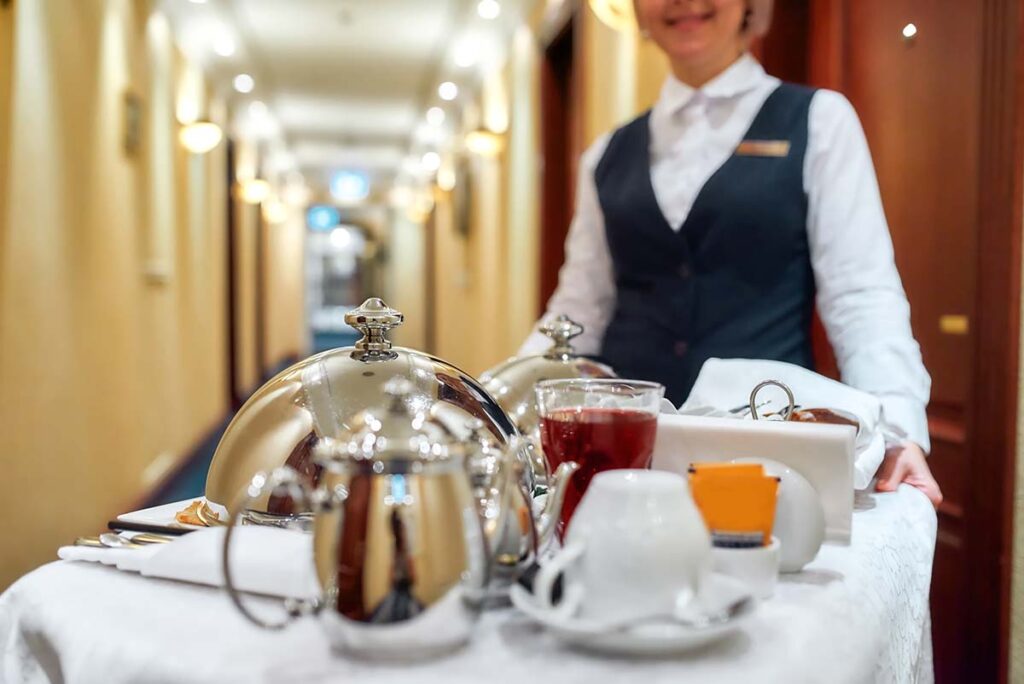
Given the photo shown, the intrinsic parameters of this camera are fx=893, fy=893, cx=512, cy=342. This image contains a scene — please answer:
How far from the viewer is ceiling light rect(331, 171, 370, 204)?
1662 centimetres

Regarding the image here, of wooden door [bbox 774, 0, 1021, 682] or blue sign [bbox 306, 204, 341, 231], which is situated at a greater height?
blue sign [bbox 306, 204, 341, 231]

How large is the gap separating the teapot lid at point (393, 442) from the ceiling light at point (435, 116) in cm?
957

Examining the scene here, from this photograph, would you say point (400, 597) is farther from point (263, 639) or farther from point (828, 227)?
point (828, 227)

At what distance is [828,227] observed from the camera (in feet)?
5.06

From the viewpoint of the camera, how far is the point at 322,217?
20844 millimetres

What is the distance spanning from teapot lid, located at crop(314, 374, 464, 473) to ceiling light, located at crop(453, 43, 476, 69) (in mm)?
7021

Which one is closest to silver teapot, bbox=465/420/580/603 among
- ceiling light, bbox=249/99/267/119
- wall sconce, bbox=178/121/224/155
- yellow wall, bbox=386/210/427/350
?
wall sconce, bbox=178/121/224/155

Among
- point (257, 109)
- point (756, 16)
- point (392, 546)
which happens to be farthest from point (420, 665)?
point (257, 109)

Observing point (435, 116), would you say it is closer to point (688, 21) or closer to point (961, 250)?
point (961, 250)

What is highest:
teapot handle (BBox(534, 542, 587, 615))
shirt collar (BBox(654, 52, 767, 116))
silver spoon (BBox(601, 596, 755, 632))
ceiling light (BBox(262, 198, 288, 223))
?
ceiling light (BBox(262, 198, 288, 223))

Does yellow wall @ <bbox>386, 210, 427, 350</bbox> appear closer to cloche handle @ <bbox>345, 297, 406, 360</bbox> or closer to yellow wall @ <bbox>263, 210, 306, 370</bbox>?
yellow wall @ <bbox>263, 210, 306, 370</bbox>

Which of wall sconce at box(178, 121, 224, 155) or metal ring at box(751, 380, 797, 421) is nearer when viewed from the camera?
metal ring at box(751, 380, 797, 421)

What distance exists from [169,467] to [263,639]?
5642 mm

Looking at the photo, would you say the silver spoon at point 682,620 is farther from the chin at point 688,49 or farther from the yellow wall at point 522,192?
the yellow wall at point 522,192
